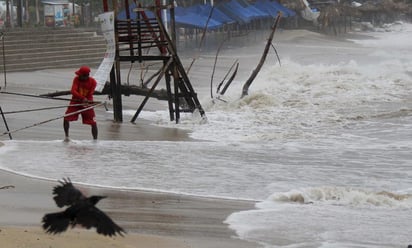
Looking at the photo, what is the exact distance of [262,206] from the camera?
798cm

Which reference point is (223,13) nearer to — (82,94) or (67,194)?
(82,94)

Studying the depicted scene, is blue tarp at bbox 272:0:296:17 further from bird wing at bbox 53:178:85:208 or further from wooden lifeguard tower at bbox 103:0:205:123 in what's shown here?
bird wing at bbox 53:178:85:208

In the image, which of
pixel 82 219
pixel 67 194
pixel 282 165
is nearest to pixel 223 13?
pixel 282 165

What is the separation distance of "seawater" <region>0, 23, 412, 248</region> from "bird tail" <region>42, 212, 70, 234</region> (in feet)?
10.7

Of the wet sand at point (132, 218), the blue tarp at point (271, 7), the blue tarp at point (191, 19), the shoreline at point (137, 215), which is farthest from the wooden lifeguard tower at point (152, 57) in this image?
the blue tarp at point (271, 7)

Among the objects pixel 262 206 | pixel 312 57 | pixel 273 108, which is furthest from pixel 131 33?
pixel 312 57

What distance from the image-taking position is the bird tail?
127 inches

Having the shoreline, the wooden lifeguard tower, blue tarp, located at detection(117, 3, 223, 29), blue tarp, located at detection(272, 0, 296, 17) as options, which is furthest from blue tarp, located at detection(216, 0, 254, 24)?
the shoreline

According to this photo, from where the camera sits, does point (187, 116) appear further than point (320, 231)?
Yes

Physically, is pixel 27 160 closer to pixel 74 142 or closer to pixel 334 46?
pixel 74 142

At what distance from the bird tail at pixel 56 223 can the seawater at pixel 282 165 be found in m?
3.27

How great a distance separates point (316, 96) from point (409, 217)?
15.6 metres

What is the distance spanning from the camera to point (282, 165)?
10.9 m

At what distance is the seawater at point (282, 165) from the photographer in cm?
716
